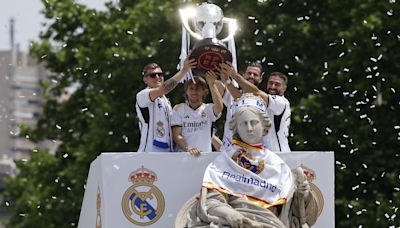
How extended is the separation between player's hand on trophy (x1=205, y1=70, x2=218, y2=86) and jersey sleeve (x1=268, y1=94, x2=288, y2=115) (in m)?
0.66

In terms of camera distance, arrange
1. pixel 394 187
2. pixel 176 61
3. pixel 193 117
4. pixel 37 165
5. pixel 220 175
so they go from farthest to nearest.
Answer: pixel 37 165 < pixel 176 61 < pixel 394 187 < pixel 193 117 < pixel 220 175

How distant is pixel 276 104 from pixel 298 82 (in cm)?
1431

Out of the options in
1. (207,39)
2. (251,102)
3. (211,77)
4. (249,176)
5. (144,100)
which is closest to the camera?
(249,176)

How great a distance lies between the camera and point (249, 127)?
18031 mm

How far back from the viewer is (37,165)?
41656mm

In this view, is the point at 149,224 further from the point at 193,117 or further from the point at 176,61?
the point at 176,61

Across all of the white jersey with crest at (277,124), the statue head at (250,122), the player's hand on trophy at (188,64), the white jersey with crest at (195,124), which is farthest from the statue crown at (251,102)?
the white jersey with crest at (195,124)

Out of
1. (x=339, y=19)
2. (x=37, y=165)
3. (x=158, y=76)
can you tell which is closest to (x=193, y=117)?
(x=158, y=76)

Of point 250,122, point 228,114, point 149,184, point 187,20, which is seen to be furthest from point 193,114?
point 250,122

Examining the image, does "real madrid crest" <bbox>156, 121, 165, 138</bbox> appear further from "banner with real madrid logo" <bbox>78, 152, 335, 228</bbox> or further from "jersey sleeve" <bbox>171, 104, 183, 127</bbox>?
"banner with real madrid logo" <bbox>78, 152, 335, 228</bbox>

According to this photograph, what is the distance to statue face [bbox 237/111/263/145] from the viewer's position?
59.2ft

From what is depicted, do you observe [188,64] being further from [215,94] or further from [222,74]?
[215,94]

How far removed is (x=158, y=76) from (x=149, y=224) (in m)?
1.96

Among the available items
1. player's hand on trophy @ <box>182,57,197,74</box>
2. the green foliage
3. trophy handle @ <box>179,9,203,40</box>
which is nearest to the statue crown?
player's hand on trophy @ <box>182,57,197,74</box>
